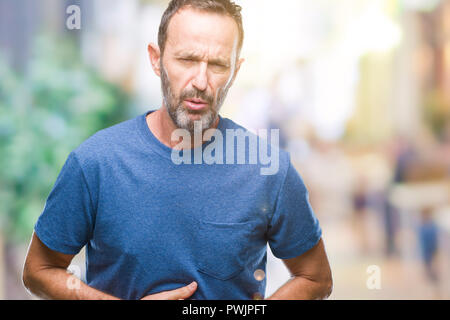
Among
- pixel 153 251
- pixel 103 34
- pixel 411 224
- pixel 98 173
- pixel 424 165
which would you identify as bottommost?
pixel 411 224

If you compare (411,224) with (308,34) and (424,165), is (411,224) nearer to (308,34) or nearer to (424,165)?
(424,165)

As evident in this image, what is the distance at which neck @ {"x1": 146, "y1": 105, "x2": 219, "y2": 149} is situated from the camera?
40.5 inches

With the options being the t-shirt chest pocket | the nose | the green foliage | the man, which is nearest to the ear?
the man

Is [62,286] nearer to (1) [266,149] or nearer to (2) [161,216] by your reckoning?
(2) [161,216]

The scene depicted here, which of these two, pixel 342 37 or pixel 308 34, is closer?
pixel 308 34

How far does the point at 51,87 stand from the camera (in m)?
1.85

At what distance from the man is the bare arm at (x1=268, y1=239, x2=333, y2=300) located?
0.04m

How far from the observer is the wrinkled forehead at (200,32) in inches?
38.6

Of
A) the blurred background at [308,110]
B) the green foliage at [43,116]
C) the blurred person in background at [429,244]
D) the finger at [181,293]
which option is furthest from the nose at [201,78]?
the blurred person in background at [429,244]

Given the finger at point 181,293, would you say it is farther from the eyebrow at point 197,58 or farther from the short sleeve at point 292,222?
the eyebrow at point 197,58

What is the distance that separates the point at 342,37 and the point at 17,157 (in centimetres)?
168

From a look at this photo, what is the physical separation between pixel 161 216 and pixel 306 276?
1.18 feet

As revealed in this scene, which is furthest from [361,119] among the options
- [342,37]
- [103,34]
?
[103,34]

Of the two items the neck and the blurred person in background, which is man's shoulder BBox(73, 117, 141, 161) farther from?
the blurred person in background
